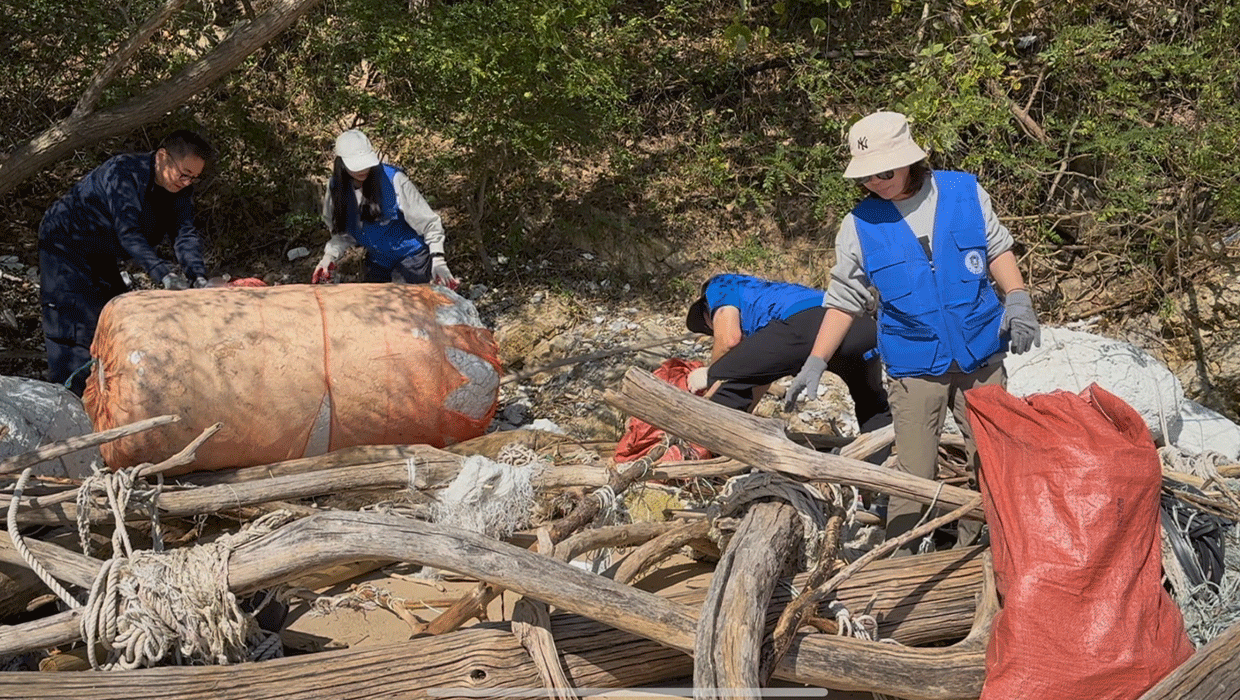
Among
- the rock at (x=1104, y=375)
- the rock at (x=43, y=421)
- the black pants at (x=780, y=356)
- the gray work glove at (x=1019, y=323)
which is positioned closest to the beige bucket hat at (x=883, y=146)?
the gray work glove at (x=1019, y=323)

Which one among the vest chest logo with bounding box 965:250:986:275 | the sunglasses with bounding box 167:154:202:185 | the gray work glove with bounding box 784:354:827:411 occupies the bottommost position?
the gray work glove with bounding box 784:354:827:411

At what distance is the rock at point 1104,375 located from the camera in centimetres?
524

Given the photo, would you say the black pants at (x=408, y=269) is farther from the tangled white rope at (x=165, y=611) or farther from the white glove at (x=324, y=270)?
the tangled white rope at (x=165, y=611)

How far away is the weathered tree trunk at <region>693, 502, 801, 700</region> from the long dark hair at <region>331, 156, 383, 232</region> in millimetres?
2835

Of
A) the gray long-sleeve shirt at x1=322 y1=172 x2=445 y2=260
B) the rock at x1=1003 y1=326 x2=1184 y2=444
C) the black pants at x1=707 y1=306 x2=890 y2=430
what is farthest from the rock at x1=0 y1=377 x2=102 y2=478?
the rock at x1=1003 y1=326 x2=1184 y2=444

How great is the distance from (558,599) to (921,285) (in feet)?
5.33

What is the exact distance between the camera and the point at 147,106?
6824 millimetres

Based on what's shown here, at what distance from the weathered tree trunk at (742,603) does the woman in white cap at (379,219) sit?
101 inches

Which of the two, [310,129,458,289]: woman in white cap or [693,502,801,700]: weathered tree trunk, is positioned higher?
[310,129,458,289]: woman in white cap

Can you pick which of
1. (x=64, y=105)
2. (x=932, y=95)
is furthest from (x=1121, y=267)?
(x=64, y=105)

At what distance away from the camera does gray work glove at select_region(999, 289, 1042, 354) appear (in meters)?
3.77

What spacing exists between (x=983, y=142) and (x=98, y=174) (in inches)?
212

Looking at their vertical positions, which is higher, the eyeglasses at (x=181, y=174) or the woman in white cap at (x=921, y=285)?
the eyeglasses at (x=181, y=174)

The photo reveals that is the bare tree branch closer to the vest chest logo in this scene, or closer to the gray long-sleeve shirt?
the gray long-sleeve shirt
